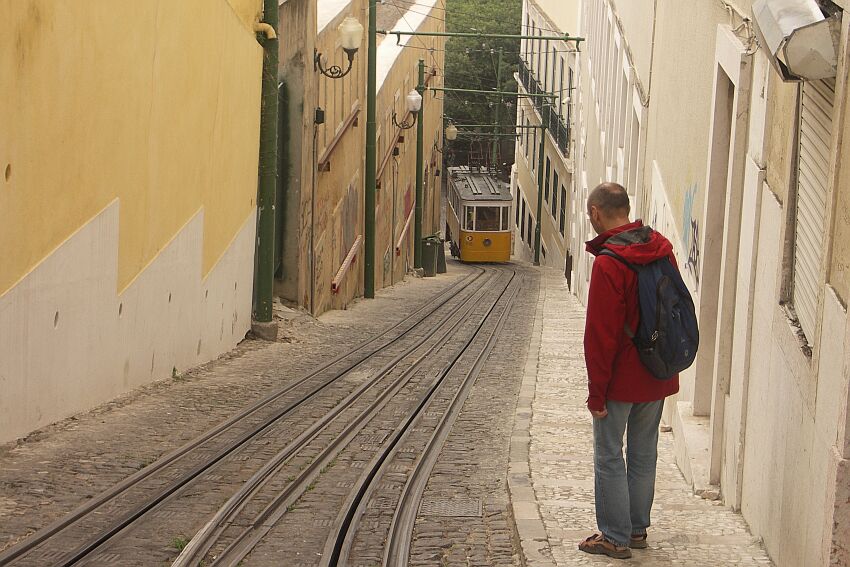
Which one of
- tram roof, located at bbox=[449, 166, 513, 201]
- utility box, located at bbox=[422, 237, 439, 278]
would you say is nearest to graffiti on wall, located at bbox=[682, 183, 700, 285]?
utility box, located at bbox=[422, 237, 439, 278]

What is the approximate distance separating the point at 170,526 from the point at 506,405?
5.16 metres

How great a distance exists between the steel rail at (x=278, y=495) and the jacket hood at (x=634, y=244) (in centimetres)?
209

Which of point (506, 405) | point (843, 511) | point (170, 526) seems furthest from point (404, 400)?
point (843, 511)

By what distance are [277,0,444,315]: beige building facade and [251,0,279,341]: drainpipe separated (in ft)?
6.00

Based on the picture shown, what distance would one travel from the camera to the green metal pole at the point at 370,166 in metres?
24.2

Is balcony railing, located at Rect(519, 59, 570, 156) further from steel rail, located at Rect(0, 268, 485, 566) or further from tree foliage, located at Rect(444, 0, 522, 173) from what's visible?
steel rail, located at Rect(0, 268, 485, 566)

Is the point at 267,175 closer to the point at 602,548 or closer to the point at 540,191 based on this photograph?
the point at 602,548

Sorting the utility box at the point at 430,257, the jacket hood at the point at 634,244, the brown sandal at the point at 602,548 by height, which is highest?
the jacket hood at the point at 634,244

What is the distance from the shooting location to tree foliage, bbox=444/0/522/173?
68375 millimetres

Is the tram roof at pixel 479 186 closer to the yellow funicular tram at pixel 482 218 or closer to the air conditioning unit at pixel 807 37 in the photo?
the yellow funicular tram at pixel 482 218

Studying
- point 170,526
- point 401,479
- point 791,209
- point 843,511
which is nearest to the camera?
point 843,511

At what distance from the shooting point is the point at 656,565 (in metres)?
5.48

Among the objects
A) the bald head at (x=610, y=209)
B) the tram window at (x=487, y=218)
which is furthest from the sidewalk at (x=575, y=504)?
the tram window at (x=487, y=218)

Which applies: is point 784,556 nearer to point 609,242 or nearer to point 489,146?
point 609,242
